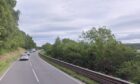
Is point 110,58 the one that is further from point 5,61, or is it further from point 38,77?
point 5,61

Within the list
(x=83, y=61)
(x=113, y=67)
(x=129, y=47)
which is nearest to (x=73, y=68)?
(x=113, y=67)

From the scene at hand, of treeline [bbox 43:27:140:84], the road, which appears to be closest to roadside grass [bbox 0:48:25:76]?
the road

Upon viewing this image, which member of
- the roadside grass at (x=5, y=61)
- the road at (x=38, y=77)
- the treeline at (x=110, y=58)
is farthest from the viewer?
the roadside grass at (x=5, y=61)

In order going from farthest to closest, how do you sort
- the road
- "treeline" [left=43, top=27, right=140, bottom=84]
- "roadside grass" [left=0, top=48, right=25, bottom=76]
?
"roadside grass" [left=0, top=48, right=25, bottom=76]
"treeline" [left=43, top=27, right=140, bottom=84]
the road

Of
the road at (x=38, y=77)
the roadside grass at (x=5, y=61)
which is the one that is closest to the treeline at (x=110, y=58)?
the road at (x=38, y=77)

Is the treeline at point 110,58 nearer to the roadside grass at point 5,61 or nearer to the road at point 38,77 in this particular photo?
the road at point 38,77

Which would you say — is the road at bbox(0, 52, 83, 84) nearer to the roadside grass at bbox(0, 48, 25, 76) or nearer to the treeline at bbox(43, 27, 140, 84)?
the roadside grass at bbox(0, 48, 25, 76)

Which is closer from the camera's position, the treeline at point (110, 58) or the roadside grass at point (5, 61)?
the treeline at point (110, 58)

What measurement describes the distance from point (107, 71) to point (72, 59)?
16.0 meters

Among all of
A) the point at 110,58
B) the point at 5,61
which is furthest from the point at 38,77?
the point at 5,61

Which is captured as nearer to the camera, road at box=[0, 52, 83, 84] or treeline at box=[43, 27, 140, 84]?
road at box=[0, 52, 83, 84]

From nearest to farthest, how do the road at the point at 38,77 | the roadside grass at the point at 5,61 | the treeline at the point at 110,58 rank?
the road at the point at 38,77 → the treeline at the point at 110,58 → the roadside grass at the point at 5,61

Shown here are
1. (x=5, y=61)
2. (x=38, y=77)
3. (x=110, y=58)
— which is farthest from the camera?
(x=5, y=61)

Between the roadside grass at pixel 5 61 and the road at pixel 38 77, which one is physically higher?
the roadside grass at pixel 5 61
